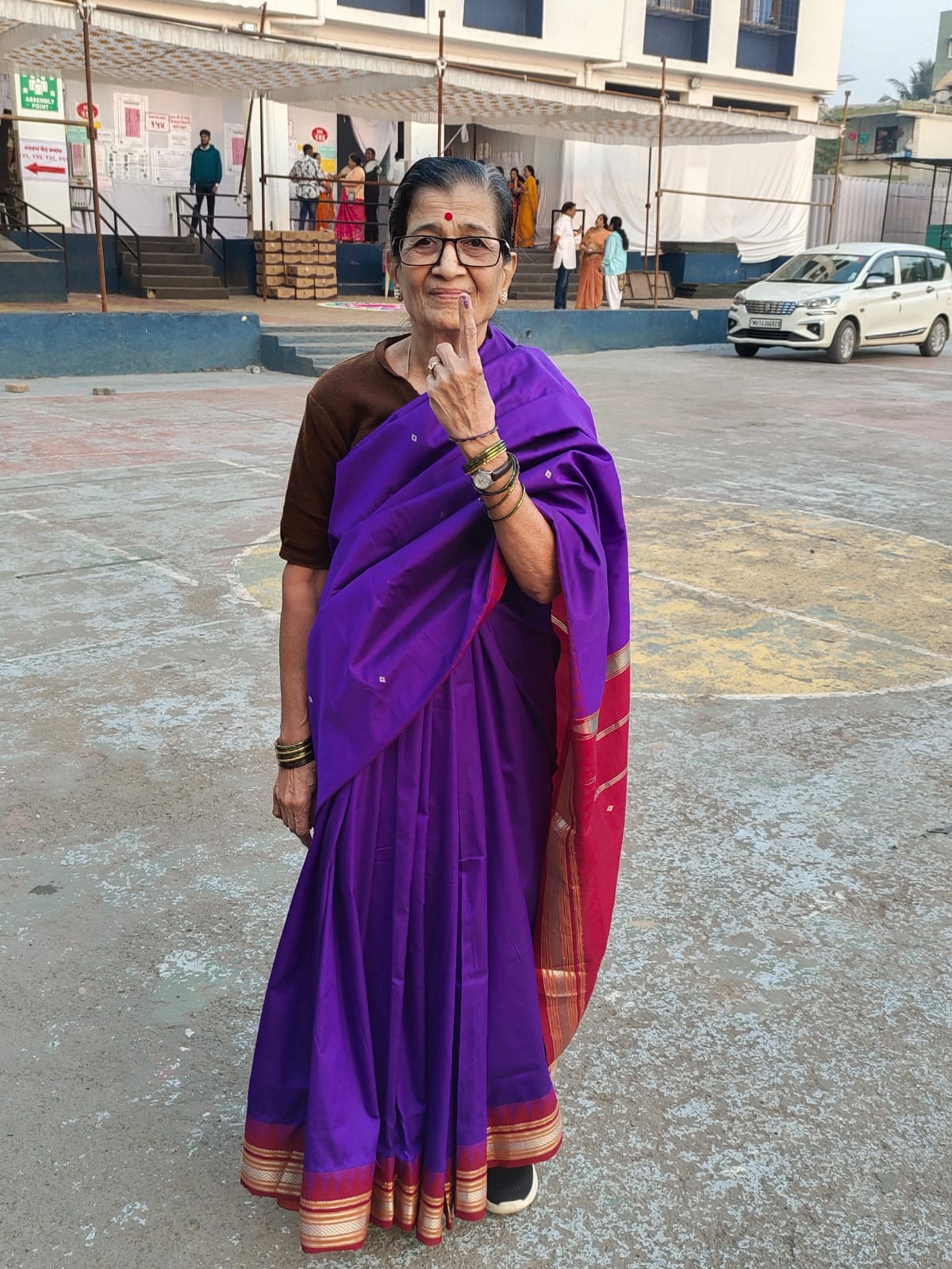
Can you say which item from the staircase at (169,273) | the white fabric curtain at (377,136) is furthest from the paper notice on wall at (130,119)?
the white fabric curtain at (377,136)

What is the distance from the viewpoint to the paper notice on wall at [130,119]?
62.2 feet

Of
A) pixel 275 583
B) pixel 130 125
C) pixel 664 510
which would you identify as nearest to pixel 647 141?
pixel 130 125

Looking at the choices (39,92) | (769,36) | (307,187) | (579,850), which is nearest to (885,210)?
(769,36)

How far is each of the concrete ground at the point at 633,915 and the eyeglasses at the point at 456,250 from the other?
5.09 feet

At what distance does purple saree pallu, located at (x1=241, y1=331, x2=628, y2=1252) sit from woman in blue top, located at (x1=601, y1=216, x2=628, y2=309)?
687 inches

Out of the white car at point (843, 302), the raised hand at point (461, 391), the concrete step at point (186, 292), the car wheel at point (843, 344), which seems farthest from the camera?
the concrete step at point (186, 292)

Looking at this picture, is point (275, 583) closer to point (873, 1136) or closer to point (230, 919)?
point (230, 919)

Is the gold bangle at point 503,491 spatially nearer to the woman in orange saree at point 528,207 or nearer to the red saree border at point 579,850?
the red saree border at point 579,850

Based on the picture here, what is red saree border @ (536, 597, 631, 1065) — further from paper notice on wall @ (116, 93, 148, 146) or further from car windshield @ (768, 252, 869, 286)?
paper notice on wall @ (116, 93, 148, 146)

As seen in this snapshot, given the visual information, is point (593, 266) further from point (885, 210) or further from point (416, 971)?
point (416, 971)

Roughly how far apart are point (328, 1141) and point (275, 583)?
4.03 m

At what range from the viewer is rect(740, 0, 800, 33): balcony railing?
26.3 metres

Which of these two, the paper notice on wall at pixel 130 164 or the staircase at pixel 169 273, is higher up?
the paper notice on wall at pixel 130 164

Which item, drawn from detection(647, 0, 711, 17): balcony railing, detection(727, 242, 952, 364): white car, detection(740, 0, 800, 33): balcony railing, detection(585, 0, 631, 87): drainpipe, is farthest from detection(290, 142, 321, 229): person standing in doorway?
detection(740, 0, 800, 33): balcony railing
